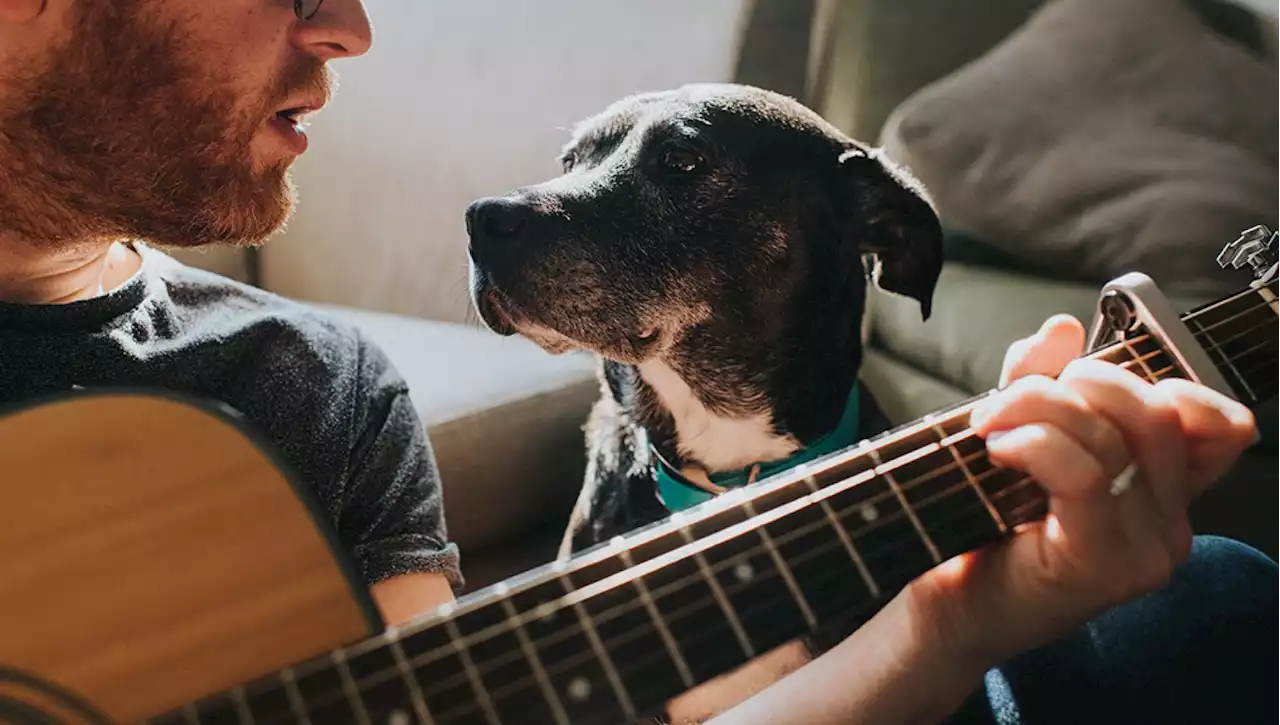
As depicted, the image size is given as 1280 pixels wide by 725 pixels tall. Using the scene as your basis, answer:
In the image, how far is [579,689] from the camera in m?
0.49

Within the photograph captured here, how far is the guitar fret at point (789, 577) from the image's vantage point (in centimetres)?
54

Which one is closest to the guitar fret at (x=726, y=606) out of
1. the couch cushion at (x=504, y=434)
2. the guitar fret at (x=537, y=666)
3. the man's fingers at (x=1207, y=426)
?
the guitar fret at (x=537, y=666)

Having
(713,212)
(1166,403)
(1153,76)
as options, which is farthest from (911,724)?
(1153,76)

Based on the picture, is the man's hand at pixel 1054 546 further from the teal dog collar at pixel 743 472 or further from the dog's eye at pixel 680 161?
the dog's eye at pixel 680 161

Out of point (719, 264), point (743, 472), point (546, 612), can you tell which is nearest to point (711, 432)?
point (743, 472)

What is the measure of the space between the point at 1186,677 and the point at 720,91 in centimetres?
59

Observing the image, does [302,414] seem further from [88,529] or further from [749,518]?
[749,518]

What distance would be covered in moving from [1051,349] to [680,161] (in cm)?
34

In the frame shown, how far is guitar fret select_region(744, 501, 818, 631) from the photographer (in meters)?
0.54

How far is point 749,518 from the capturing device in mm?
563

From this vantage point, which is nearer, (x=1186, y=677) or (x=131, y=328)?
(x=1186, y=677)

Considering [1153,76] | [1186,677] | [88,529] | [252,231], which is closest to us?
[88,529]

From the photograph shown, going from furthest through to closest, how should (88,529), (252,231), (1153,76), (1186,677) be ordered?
(1153,76) < (252,231) < (1186,677) < (88,529)

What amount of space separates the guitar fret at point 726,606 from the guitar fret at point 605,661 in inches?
2.7
